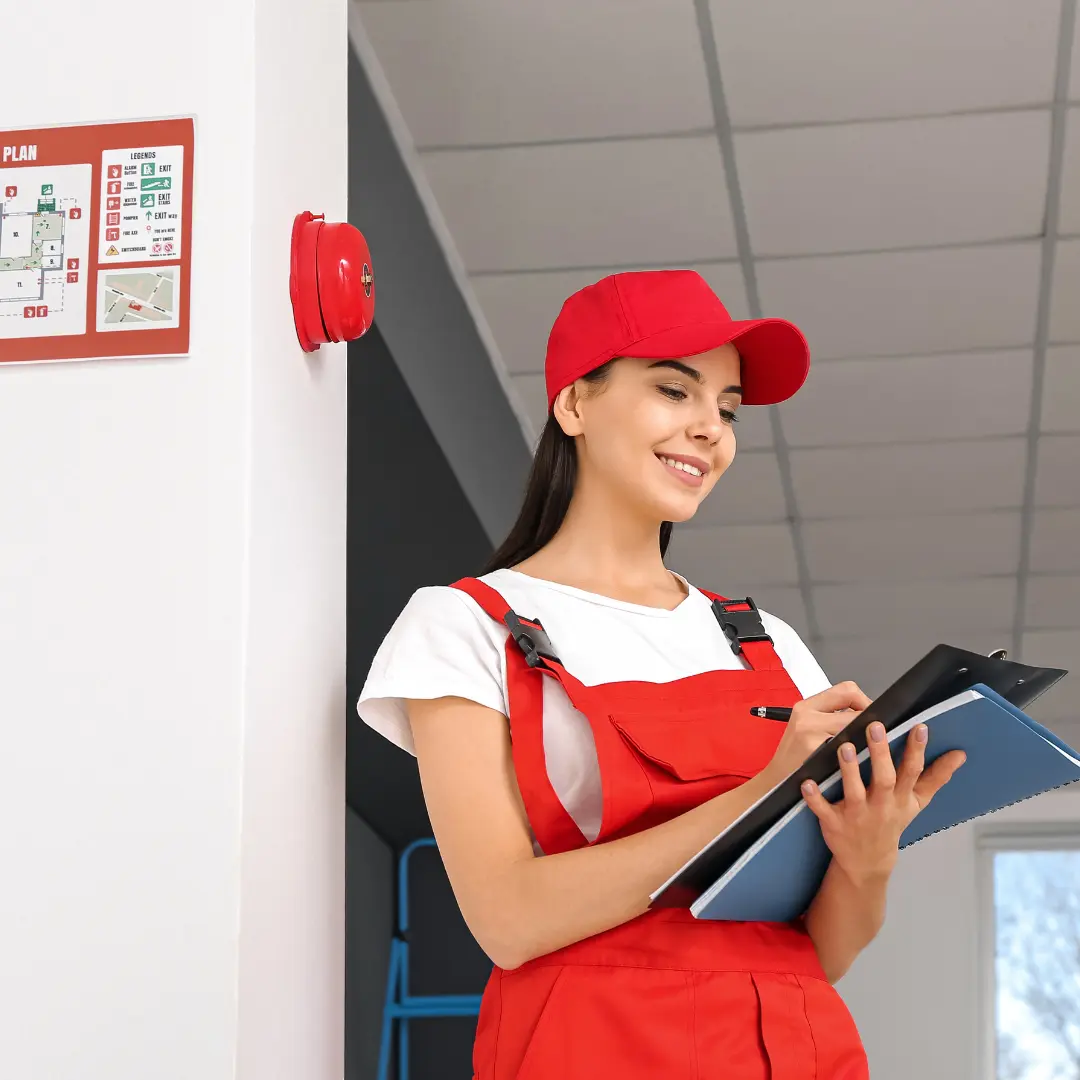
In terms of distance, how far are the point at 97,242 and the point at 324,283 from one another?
24cm

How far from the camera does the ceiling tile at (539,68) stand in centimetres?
295

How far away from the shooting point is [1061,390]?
4.38 metres

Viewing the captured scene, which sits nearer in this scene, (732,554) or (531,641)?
(531,641)

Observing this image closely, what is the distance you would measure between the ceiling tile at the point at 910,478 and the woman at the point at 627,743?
10.2ft

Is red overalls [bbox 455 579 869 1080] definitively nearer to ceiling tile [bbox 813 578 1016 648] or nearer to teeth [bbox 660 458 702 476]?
teeth [bbox 660 458 702 476]

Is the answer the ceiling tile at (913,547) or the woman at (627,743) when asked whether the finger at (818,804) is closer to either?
the woman at (627,743)

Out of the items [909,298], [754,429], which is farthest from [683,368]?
[754,429]

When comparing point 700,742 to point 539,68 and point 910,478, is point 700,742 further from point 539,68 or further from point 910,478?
point 910,478

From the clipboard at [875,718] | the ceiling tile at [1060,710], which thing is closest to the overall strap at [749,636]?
the clipboard at [875,718]

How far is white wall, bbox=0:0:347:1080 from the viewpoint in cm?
140

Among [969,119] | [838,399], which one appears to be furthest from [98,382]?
[838,399]

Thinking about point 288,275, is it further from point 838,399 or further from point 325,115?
point 838,399

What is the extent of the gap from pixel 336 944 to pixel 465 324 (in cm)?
256

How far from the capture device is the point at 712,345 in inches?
66.2
